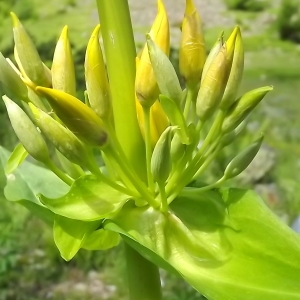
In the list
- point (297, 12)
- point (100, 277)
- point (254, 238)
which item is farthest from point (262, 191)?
point (254, 238)

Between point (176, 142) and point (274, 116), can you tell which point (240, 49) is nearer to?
point (176, 142)

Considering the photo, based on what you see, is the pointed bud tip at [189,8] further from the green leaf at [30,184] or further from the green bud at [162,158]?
the green leaf at [30,184]

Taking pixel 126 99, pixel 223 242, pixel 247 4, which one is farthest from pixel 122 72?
pixel 247 4

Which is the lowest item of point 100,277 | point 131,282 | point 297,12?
point 100,277

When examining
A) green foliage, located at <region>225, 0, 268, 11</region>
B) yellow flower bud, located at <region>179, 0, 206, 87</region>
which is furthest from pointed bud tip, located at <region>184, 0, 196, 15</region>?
green foliage, located at <region>225, 0, 268, 11</region>

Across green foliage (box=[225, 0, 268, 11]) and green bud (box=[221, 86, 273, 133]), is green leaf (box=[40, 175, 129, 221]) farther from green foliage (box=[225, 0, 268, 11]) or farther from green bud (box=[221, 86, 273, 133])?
green foliage (box=[225, 0, 268, 11])

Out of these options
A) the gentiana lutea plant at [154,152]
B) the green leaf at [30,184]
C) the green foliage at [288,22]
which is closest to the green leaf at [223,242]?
the gentiana lutea plant at [154,152]
